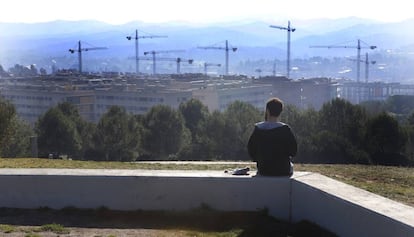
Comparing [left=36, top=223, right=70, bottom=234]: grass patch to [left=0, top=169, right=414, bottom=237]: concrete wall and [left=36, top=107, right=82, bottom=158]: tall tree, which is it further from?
[left=36, top=107, right=82, bottom=158]: tall tree

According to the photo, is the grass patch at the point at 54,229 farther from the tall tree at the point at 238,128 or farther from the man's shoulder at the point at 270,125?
the tall tree at the point at 238,128

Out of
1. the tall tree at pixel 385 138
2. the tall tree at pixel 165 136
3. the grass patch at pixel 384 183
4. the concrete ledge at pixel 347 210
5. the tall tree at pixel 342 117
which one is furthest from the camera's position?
the tall tree at pixel 165 136

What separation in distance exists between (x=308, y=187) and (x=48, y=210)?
105 inches

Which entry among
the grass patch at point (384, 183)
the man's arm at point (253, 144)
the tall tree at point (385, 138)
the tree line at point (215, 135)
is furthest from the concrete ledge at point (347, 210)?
the tall tree at point (385, 138)

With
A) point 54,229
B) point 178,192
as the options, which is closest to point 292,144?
point 178,192

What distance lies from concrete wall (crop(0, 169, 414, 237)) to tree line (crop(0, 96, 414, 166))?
17606 mm

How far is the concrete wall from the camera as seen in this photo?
17.0ft

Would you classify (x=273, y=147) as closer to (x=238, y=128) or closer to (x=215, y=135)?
(x=238, y=128)

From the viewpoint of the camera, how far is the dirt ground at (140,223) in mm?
5129

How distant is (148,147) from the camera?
3356cm

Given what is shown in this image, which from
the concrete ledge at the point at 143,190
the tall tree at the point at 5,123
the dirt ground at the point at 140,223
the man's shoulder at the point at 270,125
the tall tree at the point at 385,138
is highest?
the man's shoulder at the point at 270,125

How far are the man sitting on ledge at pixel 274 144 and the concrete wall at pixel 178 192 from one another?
0.12m

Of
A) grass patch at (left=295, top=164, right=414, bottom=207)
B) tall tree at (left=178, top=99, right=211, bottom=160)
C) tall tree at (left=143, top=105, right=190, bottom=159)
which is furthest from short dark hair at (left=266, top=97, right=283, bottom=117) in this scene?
tall tree at (left=143, top=105, right=190, bottom=159)

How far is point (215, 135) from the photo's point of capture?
32.0 metres
